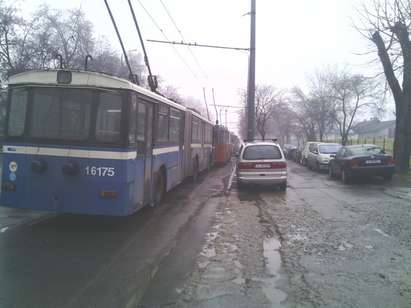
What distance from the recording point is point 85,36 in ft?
119

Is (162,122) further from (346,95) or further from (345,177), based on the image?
(346,95)

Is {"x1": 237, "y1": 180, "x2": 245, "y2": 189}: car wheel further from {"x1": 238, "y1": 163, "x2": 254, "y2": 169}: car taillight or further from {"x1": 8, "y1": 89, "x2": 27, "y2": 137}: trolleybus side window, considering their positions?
{"x1": 8, "y1": 89, "x2": 27, "y2": 137}: trolleybus side window

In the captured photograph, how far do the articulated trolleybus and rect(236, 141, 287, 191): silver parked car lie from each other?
21.3 feet

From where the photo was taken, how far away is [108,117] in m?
6.77

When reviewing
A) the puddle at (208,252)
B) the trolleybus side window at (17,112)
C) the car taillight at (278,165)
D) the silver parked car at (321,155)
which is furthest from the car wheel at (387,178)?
the trolleybus side window at (17,112)

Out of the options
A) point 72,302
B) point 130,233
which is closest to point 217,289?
point 72,302

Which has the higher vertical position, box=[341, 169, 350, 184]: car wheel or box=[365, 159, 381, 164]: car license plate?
box=[365, 159, 381, 164]: car license plate

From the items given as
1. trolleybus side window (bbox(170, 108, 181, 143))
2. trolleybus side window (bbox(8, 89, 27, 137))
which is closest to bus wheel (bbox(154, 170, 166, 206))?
trolleybus side window (bbox(170, 108, 181, 143))

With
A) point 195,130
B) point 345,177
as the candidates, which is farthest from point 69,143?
point 345,177

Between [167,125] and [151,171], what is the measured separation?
1.91 meters

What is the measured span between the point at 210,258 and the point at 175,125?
6054 mm

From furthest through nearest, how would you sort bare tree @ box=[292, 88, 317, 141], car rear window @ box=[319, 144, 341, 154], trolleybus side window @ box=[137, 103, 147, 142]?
bare tree @ box=[292, 88, 317, 141] → car rear window @ box=[319, 144, 341, 154] → trolleybus side window @ box=[137, 103, 147, 142]

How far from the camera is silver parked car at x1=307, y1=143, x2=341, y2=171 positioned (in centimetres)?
2145

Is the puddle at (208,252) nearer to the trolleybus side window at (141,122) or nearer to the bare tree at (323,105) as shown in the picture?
the trolleybus side window at (141,122)
